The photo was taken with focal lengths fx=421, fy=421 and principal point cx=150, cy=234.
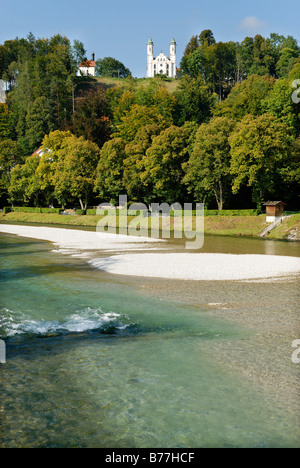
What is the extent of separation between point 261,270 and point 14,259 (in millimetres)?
16682

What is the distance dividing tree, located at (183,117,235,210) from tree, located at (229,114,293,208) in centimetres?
425

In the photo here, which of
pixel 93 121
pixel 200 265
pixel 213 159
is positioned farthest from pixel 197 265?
pixel 93 121

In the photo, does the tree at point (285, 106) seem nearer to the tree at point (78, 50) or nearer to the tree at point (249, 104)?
the tree at point (249, 104)

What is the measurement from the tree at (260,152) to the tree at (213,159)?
4255 millimetres

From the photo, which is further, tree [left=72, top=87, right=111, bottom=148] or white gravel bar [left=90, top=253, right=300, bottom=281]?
tree [left=72, top=87, right=111, bottom=148]

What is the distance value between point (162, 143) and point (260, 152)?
19.2 metres

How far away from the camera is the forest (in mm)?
53812

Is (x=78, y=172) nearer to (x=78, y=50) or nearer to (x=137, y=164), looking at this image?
(x=137, y=164)

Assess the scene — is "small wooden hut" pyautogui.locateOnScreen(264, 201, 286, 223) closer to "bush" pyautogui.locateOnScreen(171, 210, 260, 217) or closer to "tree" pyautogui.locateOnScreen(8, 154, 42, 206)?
"bush" pyautogui.locateOnScreen(171, 210, 260, 217)

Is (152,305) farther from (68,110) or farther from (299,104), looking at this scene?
(68,110)

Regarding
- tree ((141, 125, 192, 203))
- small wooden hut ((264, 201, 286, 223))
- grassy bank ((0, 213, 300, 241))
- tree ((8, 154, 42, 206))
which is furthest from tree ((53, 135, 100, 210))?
small wooden hut ((264, 201, 286, 223))

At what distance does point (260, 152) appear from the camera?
163 feet

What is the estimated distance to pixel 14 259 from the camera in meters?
29.1
